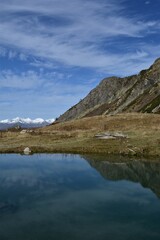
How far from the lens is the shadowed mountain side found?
50812 mm

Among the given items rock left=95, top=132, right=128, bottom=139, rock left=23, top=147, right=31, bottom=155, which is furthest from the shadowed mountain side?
rock left=95, top=132, right=128, bottom=139

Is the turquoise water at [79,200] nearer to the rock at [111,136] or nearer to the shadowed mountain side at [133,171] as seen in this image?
the shadowed mountain side at [133,171]

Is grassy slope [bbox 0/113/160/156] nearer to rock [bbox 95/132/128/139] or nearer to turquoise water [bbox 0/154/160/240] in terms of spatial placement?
rock [bbox 95/132/128/139]

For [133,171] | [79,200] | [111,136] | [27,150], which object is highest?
[111,136]

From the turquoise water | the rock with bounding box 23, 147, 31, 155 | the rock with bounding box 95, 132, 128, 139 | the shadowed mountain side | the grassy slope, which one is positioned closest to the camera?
the turquoise water

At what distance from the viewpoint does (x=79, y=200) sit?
1575 inches

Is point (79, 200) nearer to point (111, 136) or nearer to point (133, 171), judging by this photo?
point (133, 171)

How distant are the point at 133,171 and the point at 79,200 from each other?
735 inches

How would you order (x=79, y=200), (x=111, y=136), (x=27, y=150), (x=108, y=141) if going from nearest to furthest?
(x=79, y=200), (x=27, y=150), (x=108, y=141), (x=111, y=136)

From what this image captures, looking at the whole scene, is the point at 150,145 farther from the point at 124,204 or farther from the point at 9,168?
the point at 124,204

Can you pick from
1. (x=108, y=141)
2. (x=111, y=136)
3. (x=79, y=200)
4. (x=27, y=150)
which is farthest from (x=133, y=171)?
(x=27, y=150)

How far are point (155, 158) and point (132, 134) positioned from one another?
76.4ft

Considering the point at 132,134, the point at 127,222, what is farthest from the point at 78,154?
the point at 127,222

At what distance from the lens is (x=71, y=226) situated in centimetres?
3066
